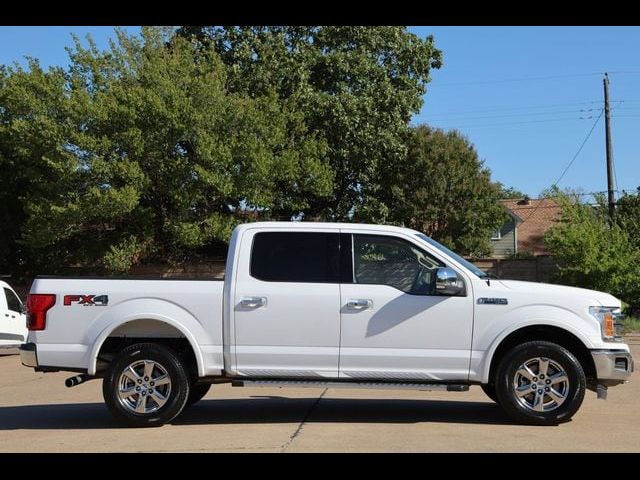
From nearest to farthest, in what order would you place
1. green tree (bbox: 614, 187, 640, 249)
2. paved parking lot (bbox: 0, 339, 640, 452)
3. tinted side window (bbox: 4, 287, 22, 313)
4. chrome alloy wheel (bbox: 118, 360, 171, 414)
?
1. paved parking lot (bbox: 0, 339, 640, 452)
2. chrome alloy wheel (bbox: 118, 360, 171, 414)
3. tinted side window (bbox: 4, 287, 22, 313)
4. green tree (bbox: 614, 187, 640, 249)

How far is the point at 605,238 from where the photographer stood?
23406mm

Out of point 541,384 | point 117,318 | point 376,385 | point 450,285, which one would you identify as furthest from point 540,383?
point 117,318

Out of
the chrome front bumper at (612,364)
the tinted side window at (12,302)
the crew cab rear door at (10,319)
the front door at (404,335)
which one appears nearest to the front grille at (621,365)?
the chrome front bumper at (612,364)

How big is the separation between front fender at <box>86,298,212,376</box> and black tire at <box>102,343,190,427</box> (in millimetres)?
217

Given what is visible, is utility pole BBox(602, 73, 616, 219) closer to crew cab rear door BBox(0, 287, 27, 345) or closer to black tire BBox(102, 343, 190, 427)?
crew cab rear door BBox(0, 287, 27, 345)

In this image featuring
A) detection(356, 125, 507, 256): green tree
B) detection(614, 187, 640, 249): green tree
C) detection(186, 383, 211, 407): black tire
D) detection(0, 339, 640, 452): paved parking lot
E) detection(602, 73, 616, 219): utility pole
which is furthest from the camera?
detection(356, 125, 507, 256): green tree

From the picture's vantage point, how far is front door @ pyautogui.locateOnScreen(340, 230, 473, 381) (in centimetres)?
791

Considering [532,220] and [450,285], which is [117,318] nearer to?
[450,285]

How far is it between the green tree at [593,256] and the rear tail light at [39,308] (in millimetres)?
17753

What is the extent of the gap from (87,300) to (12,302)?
1107cm

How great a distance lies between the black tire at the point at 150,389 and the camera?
8031mm

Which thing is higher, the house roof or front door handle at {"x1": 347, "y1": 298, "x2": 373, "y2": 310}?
the house roof

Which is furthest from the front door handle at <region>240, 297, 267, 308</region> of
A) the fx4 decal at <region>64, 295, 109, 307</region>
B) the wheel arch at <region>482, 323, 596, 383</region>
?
the wheel arch at <region>482, 323, 596, 383</region>
